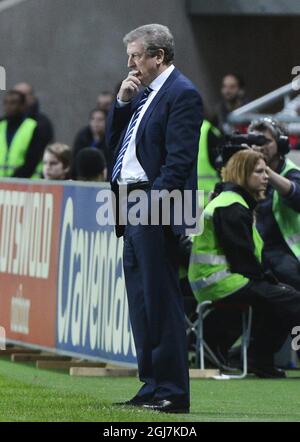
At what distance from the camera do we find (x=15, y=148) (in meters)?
17.8

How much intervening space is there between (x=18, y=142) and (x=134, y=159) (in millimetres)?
8204

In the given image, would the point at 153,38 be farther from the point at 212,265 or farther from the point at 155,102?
the point at 212,265

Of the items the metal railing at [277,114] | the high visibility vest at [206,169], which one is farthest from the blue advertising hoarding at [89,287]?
the metal railing at [277,114]

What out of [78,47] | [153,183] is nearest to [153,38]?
[153,183]

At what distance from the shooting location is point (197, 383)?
12141 mm

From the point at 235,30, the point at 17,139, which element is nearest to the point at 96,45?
the point at 235,30

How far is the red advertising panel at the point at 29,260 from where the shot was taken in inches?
522

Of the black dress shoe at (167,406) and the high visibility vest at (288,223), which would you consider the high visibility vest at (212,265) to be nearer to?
the high visibility vest at (288,223)

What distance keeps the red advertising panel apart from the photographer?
1594 millimetres

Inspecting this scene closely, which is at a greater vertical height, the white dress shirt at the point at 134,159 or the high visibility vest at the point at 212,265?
the white dress shirt at the point at 134,159

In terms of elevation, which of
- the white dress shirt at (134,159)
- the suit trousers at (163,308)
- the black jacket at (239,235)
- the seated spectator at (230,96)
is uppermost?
the seated spectator at (230,96)

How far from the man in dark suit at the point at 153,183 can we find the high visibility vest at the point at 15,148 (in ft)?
26.4

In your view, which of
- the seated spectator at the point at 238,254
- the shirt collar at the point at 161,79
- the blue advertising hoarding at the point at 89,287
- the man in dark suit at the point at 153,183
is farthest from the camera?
the seated spectator at the point at 238,254

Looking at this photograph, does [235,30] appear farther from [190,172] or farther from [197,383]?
[190,172]
